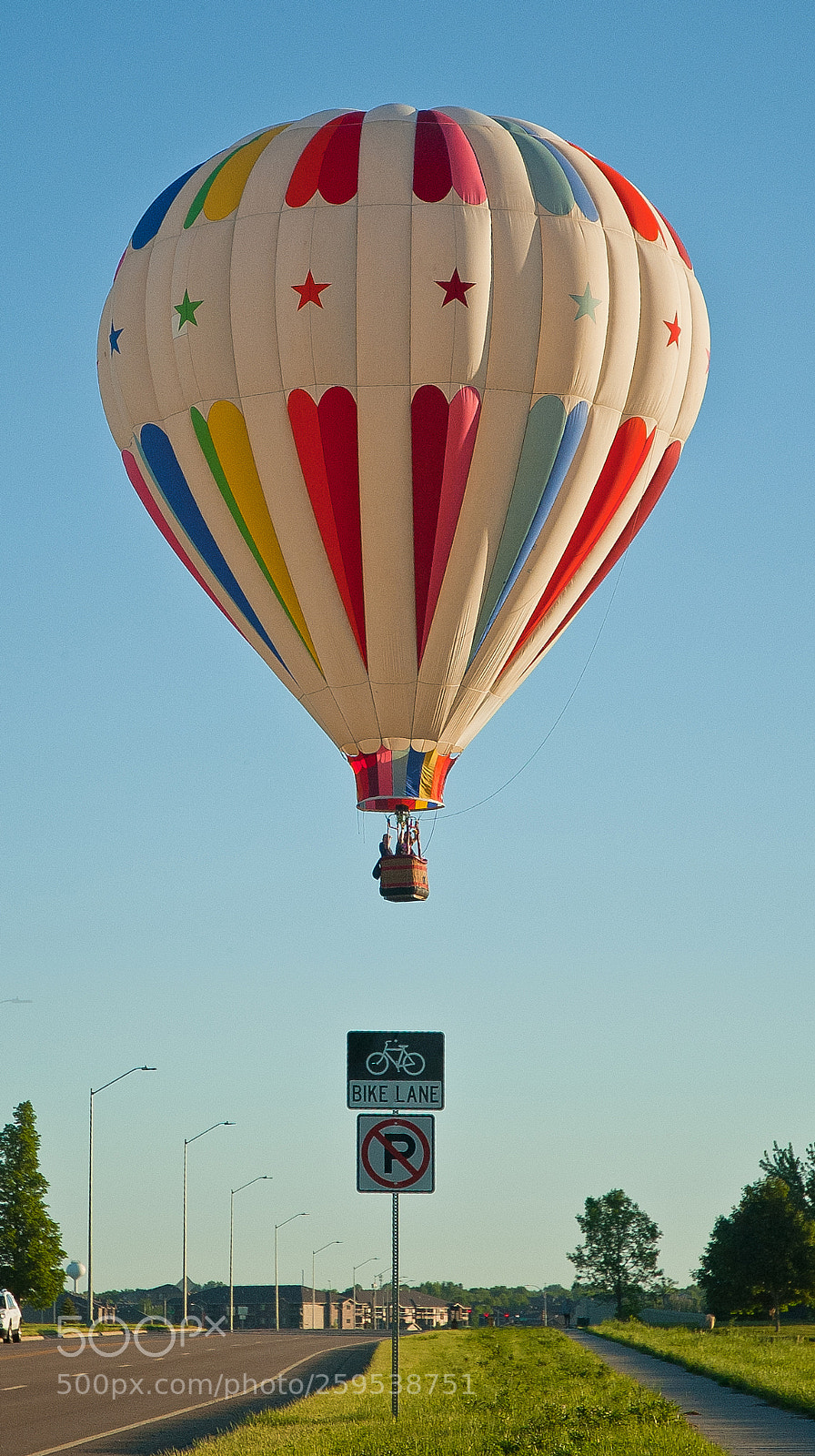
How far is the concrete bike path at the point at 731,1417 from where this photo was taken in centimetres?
1684

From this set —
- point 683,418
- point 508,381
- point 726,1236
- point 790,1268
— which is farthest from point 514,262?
point 726,1236

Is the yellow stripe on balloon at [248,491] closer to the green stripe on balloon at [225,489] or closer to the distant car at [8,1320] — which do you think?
the green stripe on balloon at [225,489]

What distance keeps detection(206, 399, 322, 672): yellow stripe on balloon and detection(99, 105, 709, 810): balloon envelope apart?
0.04 m

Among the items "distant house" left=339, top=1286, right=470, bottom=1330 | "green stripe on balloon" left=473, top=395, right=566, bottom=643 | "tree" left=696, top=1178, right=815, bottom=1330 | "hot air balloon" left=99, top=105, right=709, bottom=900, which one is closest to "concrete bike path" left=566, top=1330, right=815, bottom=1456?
"hot air balloon" left=99, top=105, right=709, bottom=900

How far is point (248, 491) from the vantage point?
86.1 feet

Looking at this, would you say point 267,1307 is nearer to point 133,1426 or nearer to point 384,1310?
→ point 384,1310

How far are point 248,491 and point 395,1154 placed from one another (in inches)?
523

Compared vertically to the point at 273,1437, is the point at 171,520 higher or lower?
higher

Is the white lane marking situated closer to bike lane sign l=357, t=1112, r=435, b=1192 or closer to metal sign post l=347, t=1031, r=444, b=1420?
metal sign post l=347, t=1031, r=444, b=1420

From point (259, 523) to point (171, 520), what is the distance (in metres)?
2.19

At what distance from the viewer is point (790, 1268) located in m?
71.1

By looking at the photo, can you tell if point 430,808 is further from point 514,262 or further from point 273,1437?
point 273,1437

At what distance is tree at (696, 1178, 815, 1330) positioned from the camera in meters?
71.2

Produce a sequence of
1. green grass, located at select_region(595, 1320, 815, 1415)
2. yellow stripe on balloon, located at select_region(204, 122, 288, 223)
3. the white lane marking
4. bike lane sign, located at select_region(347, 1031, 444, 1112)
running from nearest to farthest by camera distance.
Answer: bike lane sign, located at select_region(347, 1031, 444, 1112), the white lane marking, green grass, located at select_region(595, 1320, 815, 1415), yellow stripe on balloon, located at select_region(204, 122, 288, 223)
